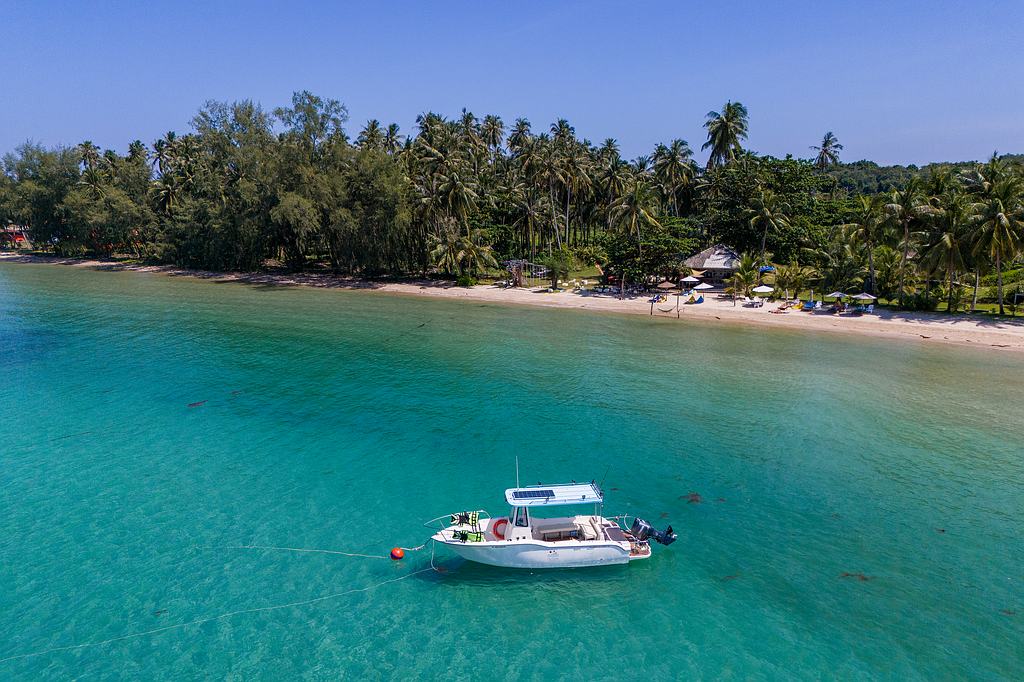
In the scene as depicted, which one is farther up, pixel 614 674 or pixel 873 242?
pixel 873 242

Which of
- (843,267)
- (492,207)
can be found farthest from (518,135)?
(843,267)

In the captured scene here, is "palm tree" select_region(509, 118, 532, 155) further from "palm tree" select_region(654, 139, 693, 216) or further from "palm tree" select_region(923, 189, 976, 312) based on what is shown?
"palm tree" select_region(923, 189, 976, 312)

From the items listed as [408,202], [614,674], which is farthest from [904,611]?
[408,202]

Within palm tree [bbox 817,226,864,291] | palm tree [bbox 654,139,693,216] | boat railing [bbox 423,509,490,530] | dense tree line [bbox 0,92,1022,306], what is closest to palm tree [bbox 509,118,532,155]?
dense tree line [bbox 0,92,1022,306]

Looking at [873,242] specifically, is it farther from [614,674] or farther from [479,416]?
[614,674]

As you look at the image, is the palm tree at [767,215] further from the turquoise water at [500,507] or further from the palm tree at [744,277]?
the turquoise water at [500,507]

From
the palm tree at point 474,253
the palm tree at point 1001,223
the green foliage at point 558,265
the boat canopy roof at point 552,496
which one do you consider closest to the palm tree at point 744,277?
the green foliage at point 558,265
